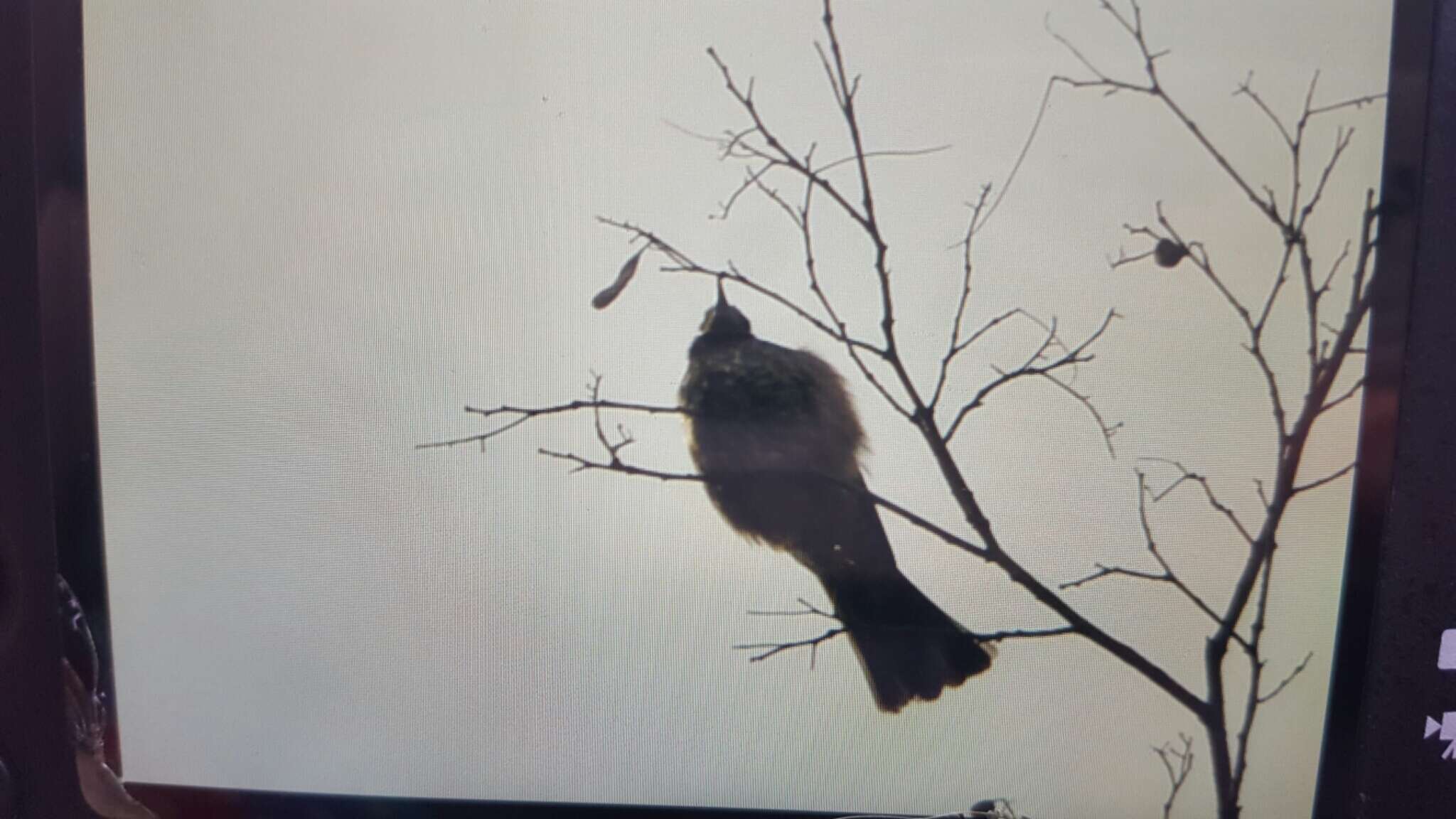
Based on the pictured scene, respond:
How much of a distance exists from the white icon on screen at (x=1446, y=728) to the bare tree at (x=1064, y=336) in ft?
0.37

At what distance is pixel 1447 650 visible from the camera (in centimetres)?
58

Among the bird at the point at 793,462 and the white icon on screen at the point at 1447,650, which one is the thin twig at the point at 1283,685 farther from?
the bird at the point at 793,462

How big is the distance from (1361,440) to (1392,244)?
0.13 metres

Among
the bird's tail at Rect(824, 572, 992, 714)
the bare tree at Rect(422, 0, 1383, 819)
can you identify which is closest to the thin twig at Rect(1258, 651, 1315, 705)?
the bare tree at Rect(422, 0, 1383, 819)

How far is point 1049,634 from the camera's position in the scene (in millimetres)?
592

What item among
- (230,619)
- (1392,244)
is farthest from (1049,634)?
(230,619)

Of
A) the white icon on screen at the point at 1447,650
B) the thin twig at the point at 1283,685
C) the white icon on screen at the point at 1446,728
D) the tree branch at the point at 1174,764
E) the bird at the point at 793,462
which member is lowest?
the tree branch at the point at 1174,764

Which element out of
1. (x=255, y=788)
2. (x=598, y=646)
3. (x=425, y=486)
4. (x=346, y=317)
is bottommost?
(x=255, y=788)

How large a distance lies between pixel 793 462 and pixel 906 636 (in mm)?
144

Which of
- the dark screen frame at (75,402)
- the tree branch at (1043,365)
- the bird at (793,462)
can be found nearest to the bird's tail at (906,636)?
the bird at (793,462)

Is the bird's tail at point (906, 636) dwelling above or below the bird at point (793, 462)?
below

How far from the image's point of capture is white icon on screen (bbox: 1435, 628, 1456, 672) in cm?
58

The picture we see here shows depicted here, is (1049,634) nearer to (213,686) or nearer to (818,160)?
(818,160)

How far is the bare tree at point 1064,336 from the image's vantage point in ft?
1.82
